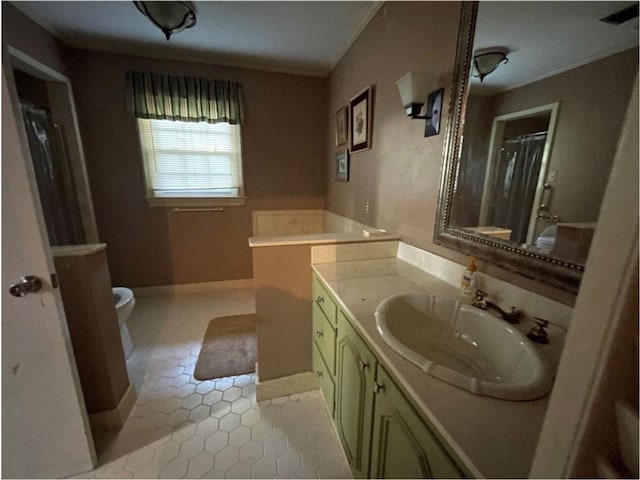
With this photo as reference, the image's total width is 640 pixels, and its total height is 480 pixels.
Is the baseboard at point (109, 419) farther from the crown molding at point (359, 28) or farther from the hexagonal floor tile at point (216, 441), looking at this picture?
the crown molding at point (359, 28)

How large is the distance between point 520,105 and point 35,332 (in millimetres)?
1946

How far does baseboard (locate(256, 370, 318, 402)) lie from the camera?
151cm

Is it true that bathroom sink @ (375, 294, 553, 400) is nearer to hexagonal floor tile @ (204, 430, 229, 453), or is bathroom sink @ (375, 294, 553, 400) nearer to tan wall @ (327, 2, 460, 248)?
tan wall @ (327, 2, 460, 248)

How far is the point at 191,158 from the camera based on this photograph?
2.65 metres

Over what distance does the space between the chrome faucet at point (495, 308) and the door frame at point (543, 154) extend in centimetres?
25

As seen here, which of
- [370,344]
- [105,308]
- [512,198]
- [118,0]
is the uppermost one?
[118,0]

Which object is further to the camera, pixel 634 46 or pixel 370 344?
pixel 370 344

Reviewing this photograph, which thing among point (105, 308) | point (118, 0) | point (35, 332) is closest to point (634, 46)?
point (35, 332)

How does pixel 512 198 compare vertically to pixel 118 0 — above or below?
below

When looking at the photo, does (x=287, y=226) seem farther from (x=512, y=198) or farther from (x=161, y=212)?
(x=512, y=198)

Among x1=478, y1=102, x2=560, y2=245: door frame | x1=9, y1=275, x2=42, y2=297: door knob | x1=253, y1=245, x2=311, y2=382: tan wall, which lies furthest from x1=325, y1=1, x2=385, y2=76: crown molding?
x1=9, y1=275, x2=42, y2=297: door knob

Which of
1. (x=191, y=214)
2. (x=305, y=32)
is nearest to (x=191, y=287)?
(x=191, y=214)

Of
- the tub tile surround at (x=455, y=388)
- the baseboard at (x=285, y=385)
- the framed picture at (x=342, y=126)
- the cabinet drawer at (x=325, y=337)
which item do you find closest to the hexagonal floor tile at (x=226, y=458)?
the baseboard at (x=285, y=385)

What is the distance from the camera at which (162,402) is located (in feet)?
4.92
